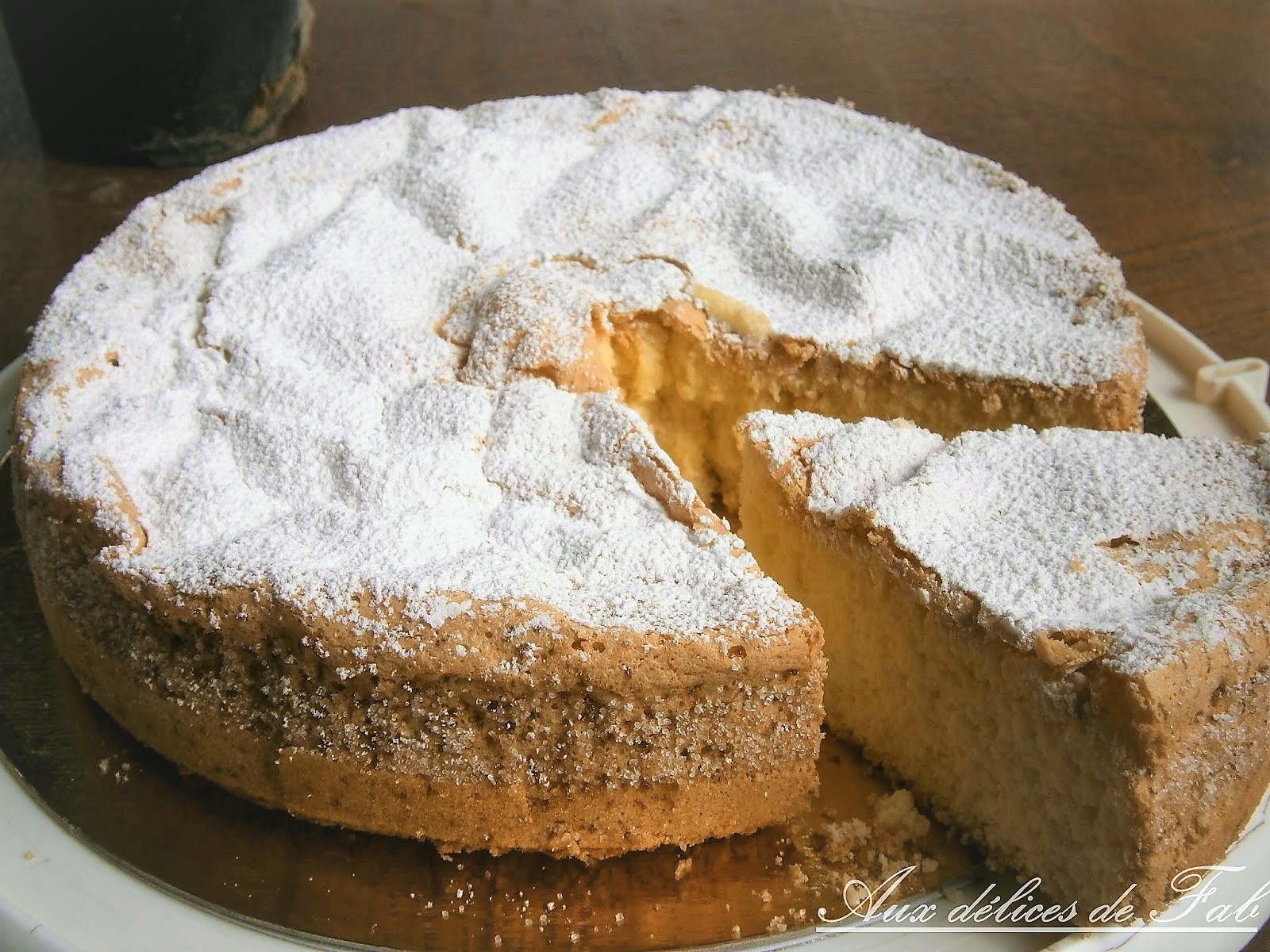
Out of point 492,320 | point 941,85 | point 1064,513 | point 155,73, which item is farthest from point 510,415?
point 941,85

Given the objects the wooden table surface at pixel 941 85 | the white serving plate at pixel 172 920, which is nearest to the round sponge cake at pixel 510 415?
the white serving plate at pixel 172 920

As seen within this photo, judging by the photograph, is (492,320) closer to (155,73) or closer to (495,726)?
(495,726)

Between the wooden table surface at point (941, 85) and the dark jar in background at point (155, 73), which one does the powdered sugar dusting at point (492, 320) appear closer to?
the dark jar in background at point (155, 73)

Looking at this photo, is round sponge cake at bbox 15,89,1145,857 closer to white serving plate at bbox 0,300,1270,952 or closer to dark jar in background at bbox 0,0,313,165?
white serving plate at bbox 0,300,1270,952

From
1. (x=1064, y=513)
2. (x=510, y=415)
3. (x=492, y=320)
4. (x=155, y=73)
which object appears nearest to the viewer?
(x=1064, y=513)

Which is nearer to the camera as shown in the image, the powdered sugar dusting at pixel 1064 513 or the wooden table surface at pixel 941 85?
the powdered sugar dusting at pixel 1064 513

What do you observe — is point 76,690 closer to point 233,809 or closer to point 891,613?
point 233,809
